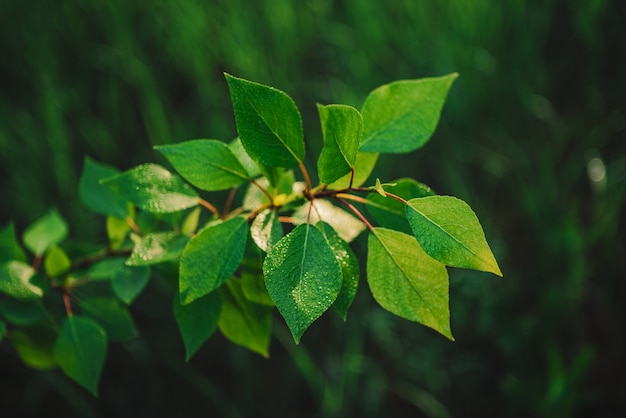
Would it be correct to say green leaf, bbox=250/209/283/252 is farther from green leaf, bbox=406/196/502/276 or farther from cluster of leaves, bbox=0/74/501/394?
green leaf, bbox=406/196/502/276

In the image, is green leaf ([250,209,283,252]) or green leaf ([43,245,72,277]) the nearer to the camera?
green leaf ([250,209,283,252])

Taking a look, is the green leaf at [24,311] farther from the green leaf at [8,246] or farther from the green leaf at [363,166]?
the green leaf at [363,166]

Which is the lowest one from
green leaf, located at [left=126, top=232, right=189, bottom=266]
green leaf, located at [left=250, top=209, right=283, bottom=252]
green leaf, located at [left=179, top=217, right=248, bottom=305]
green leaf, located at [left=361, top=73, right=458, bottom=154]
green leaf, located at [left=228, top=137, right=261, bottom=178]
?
green leaf, located at [left=126, top=232, right=189, bottom=266]

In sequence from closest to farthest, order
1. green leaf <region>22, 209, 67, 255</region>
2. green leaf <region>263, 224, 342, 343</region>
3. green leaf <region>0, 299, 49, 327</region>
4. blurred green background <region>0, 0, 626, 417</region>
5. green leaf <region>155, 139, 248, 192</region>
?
green leaf <region>263, 224, 342, 343</region> < green leaf <region>155, 139, 248, 192</region> < green leaf <region>0, 299, 49, 327</region> < green leaf <region>22, 209, 67, 255</region> < blurred green background <region>0, 0, 626, 417</region>

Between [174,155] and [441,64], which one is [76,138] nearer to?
[441,64]

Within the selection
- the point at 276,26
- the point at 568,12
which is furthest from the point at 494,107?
the point at 276,26

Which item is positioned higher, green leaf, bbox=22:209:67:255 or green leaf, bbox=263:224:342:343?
green leaf, bbox=263:224:342:343

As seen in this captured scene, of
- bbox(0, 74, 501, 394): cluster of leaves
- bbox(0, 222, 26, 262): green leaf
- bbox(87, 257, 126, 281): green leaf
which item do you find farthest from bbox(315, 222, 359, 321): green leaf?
bbox(0, 222, 26, 262): green leaf

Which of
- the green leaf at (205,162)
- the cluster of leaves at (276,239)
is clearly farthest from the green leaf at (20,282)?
the green leaf at (205,162)
